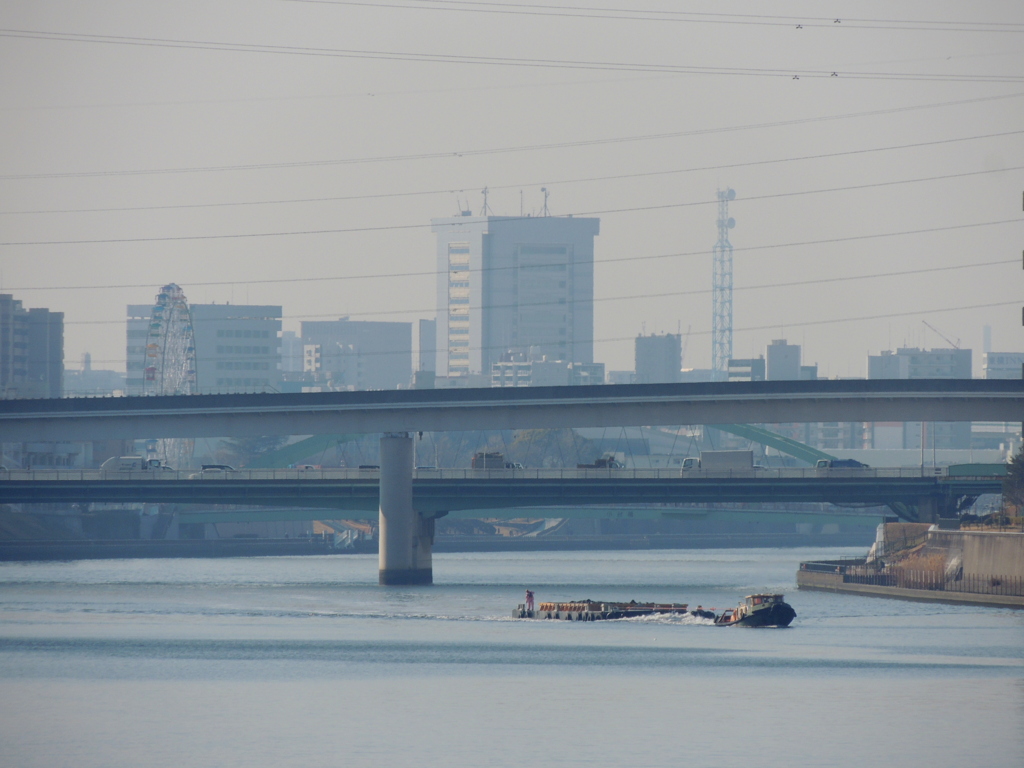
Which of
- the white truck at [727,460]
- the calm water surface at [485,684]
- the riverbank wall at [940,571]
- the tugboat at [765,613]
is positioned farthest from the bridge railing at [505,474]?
the tugboat at [765,613]

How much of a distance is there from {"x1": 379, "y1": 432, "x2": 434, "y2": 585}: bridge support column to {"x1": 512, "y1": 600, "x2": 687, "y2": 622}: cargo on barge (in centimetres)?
2803

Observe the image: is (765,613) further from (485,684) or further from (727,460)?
(727,460)

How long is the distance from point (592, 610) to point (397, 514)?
31.8 m

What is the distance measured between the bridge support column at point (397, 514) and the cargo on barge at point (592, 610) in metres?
28.0

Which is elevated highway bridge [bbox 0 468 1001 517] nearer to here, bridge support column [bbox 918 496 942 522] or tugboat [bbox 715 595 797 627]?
bridge support column [bbox 918 496 942 522]

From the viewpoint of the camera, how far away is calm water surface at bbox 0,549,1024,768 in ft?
212

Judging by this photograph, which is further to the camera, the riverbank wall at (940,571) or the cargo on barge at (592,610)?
the riverbank wall at (940,571)

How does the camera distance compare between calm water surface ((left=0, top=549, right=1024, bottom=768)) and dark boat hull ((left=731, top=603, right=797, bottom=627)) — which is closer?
calm water surface ((left=0, top=549, right=1024, bottom=768))

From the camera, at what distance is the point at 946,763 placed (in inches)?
2432

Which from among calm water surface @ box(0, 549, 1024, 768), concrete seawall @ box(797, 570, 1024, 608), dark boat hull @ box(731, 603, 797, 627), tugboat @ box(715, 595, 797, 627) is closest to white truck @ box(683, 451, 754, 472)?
concrete seawall @ box(797, 570, 1024, 608)

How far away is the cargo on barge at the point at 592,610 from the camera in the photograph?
112 meters

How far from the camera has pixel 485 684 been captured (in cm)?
8081

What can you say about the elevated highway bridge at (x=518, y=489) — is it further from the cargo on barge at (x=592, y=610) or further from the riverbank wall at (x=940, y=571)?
the cargo on barge at (x=592, y=610)

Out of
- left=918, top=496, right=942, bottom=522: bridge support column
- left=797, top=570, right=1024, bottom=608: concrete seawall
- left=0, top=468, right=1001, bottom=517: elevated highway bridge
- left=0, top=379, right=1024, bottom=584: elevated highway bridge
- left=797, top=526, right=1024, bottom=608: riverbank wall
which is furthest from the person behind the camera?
left=918, top=496, right=942, bottom=522: bridge support column
